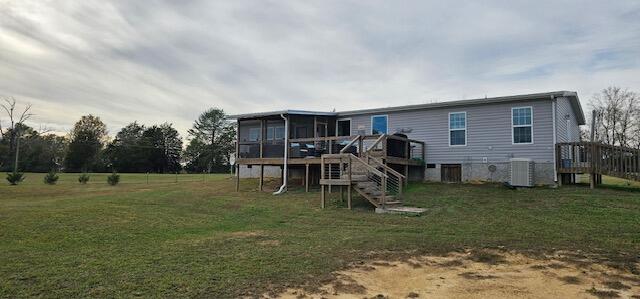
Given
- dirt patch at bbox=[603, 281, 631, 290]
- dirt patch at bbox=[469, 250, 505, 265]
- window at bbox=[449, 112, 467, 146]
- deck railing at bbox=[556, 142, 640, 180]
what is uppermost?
window at bbox=[449, 112, 467, 146]

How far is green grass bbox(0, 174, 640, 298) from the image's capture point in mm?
5078

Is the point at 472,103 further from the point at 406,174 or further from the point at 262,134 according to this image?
the point at 262,134

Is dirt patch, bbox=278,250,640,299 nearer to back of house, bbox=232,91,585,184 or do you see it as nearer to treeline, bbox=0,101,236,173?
back of house, bbox=232,91,585,184

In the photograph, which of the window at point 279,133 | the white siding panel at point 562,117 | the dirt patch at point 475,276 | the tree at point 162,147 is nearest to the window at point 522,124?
the white siding panel at point 562,117

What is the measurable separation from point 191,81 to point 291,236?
16.3m

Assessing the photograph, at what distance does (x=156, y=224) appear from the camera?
9.62 metres

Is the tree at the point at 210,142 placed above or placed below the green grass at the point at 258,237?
above

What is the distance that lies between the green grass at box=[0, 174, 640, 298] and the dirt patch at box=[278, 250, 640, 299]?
525 millimetres

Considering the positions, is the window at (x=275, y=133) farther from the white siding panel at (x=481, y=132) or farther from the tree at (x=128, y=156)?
the tree at (x=128, y=156)

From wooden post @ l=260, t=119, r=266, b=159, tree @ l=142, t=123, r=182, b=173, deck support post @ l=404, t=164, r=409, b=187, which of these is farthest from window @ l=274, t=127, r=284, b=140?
tree @ l=142, t=123, r=182, b=173

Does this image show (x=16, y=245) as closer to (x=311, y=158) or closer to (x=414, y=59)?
(x=311, y=158)

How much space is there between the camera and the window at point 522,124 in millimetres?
15023

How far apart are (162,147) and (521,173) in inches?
2328

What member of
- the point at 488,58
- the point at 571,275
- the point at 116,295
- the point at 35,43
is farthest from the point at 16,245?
the point at 488,58
